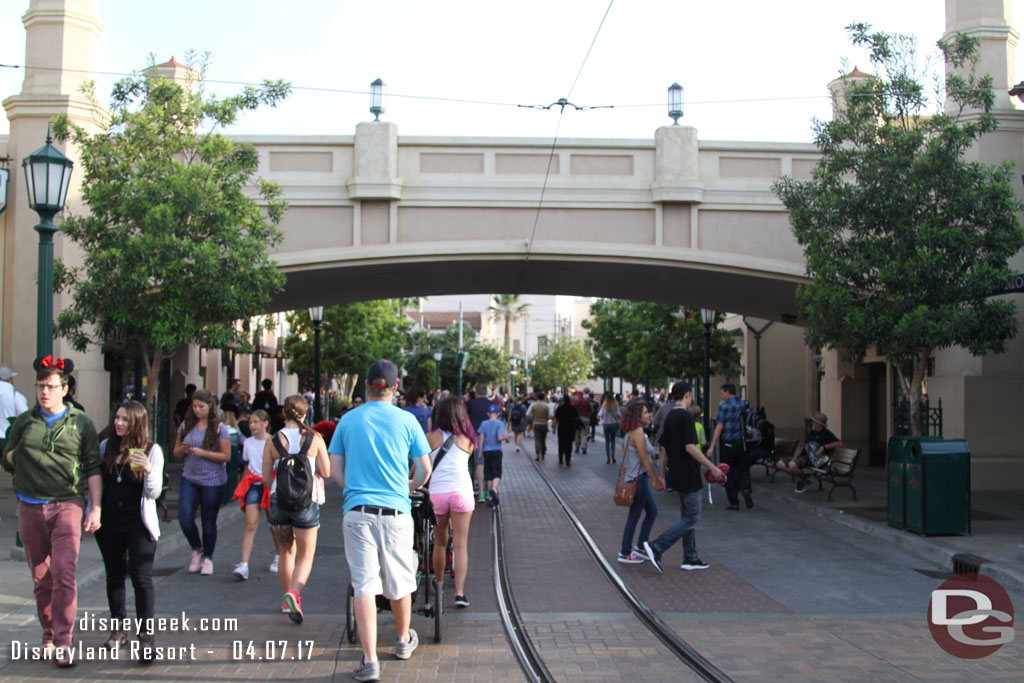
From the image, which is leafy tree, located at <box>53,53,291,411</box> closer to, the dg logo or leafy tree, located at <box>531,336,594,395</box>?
the dg logo

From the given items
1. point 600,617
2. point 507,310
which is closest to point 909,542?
point 600,617

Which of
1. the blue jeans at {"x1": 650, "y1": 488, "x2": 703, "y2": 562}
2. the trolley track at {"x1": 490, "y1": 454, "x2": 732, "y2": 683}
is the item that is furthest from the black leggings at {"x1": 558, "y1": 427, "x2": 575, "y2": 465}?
the blue jeans at {"x1": 650, "y1": 488, "x2": 703, "y2": 562}

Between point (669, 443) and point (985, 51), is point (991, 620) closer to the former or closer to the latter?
point (669, 443)

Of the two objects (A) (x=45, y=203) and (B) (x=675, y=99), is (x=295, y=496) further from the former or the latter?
(B) (x=675, y=99)

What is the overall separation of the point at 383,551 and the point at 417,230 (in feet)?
38.9

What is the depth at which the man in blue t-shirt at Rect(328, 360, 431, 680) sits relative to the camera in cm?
560

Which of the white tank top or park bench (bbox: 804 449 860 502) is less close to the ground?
the white tank top

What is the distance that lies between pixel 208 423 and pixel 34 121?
346 inches

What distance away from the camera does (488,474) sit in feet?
47.8

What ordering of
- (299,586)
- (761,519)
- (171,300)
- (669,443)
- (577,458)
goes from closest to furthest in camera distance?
(299,586)
(669,443)
(171,300)
(761,519)
(577,458)

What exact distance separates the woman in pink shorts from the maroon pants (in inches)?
97.3

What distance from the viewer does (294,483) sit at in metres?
7.00

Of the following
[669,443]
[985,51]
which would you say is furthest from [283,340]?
[669,443]

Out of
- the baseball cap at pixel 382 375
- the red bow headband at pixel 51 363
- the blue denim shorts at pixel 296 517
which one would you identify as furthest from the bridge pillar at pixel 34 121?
the baseball cap at pixel 382 375
